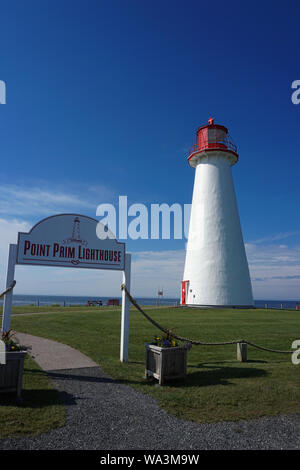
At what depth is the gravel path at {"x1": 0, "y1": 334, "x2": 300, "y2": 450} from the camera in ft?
14.0

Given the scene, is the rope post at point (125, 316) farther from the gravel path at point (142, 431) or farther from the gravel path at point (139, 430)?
the gravel path at point (142, 431)

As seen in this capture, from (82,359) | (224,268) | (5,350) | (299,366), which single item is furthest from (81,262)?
(224,268)

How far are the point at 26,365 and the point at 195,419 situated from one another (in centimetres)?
501

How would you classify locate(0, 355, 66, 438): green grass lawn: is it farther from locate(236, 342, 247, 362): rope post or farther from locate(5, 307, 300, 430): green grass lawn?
locate(236, 342, 247, 362): rope post

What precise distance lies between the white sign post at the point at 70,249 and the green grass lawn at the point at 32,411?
2189 mm

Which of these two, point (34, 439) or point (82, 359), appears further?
point (82, 359)

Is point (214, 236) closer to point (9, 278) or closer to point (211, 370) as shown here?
point (211, 370)

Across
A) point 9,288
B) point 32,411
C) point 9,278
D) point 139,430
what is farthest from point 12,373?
point 9,278

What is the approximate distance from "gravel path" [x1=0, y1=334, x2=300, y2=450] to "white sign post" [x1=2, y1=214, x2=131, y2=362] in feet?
10.8

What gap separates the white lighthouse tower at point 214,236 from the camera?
26.1 m

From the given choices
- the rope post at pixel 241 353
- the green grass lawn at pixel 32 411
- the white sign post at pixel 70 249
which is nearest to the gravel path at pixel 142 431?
Answer: the green grass lawn at pixel 32 411

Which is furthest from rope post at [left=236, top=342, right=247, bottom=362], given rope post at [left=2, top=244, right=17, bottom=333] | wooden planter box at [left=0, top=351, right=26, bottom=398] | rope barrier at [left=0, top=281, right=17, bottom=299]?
rope barrier at [left=0, top=281, right=17, bottom=299]

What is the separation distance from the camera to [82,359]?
9078 millimetres
